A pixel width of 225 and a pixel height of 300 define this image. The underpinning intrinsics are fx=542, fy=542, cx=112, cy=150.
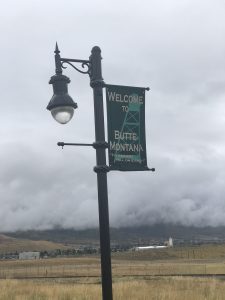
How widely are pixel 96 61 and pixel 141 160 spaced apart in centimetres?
151

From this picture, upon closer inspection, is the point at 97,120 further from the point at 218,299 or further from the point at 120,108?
the point at 218,299

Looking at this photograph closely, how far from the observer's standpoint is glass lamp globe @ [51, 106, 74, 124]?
7129 millimetres

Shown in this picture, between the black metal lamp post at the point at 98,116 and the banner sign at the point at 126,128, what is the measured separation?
125mm

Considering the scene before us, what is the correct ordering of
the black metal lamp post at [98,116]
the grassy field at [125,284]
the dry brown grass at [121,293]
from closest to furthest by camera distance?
the black metal lamp post at [98,116] < the dry brown grass at [121,293] < the grassy field at [125,284]

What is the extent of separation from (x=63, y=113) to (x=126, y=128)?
0.90 meters

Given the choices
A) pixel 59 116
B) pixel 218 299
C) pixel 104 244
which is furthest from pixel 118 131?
pixel 218 299

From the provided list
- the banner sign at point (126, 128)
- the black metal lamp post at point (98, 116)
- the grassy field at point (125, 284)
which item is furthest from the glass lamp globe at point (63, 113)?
the grassy field at point (125, 284)

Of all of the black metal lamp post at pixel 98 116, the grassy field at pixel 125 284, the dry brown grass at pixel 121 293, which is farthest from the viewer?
the grassy field at pixel 125 284

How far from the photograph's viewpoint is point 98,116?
24.0 feet

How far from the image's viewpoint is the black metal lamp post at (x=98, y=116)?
712cm

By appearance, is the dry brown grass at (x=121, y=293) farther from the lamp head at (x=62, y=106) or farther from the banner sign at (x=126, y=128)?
the lamp head at (x=62, y=106)

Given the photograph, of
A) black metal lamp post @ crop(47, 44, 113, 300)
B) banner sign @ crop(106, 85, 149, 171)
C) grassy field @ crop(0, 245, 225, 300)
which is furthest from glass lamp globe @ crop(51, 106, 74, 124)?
grassy field @ crop(0, 245, 225, 300)

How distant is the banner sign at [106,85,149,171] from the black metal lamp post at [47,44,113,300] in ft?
0.41

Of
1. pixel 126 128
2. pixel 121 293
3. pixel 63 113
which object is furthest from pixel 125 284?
pixel 63 113
